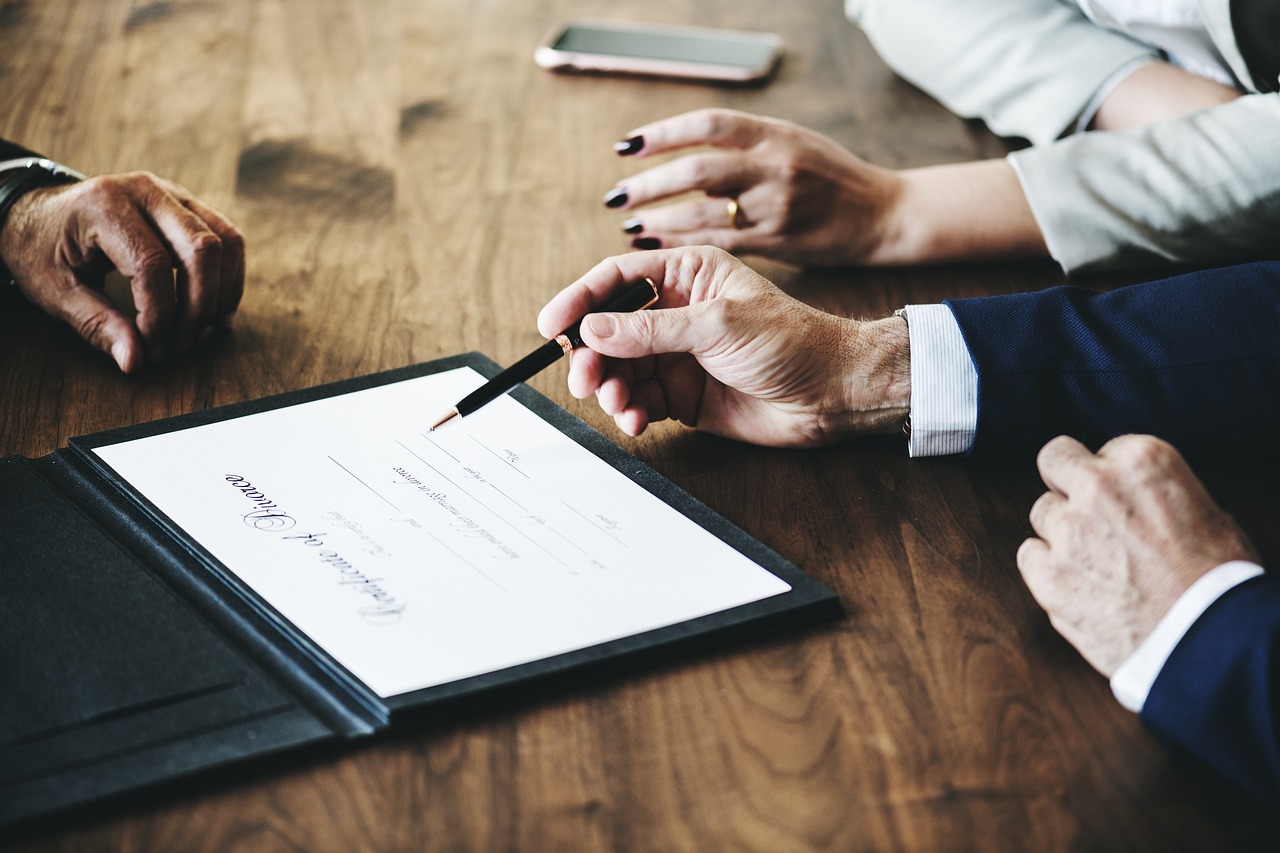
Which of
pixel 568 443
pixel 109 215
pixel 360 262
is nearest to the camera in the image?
pixel 568 443

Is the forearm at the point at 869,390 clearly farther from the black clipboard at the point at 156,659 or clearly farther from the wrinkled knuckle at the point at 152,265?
the wrinkled knuckle at the point at 152,265

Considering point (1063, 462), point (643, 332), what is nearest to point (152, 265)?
point (643, 332)

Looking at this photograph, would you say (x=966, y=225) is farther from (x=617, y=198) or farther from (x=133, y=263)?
(x=133, y=263)

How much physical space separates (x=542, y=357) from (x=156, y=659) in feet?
1.15

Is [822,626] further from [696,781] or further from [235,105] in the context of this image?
[235,105]

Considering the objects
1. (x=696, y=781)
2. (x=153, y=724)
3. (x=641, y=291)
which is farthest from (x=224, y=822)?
(x=641, y=291)

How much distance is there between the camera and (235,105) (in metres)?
1.38

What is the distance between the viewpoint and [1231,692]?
589mm

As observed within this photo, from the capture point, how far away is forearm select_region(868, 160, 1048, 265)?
1.10 meters

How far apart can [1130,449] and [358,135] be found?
3.10 ft

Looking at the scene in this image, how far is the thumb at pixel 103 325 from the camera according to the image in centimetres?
90

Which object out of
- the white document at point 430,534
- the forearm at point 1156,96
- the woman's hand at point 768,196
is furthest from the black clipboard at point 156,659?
the forearm at point 1156,96
